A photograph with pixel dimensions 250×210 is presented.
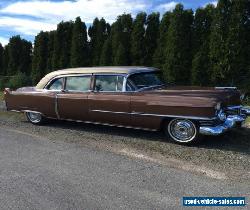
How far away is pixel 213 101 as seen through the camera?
22.7 feet

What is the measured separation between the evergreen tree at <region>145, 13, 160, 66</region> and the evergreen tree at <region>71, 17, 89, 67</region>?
134 inches

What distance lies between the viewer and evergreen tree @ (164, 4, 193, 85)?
13266mm

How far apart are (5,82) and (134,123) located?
14.1 meters

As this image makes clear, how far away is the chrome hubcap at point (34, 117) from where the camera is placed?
970cm

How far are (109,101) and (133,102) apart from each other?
57 centimetres

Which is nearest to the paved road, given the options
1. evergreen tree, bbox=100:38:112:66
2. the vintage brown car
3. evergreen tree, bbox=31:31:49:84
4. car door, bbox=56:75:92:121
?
the vintage brown car

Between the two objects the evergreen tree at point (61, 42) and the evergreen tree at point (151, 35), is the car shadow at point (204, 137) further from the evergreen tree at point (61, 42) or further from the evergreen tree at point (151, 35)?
the evergreen tree at point (61, 42)

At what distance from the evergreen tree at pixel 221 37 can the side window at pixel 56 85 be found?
199 inches

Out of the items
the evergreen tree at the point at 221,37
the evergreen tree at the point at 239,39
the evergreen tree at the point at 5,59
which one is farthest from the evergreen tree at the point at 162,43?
the evergreen tree at the point at 5,59

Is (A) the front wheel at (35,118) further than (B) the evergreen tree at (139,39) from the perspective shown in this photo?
No

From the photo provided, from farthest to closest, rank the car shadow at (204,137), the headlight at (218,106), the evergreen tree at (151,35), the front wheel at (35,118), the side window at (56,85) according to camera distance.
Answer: the evergreen tree at (151,35), the front wheel at (35,118), the side window at (56,85), the car shadow at (204,137), the headlight at (218,106)

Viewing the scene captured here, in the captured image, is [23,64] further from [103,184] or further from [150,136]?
[103,184]

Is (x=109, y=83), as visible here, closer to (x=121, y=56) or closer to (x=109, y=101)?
(x=109, y=101)

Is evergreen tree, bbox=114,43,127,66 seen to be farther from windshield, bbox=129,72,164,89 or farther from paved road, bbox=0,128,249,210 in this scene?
paved road, bbox=0,128,249,210
